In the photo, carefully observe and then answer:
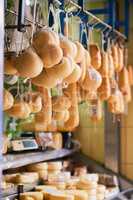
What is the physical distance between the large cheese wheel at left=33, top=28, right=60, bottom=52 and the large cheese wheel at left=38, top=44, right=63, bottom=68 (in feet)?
0.04

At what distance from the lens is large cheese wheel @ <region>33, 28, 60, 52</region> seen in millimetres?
1652

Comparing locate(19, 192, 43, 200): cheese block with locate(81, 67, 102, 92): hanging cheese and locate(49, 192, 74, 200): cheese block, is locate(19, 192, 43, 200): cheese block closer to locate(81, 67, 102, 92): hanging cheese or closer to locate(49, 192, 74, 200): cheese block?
locate(49, 192, 74, 200): cheese block

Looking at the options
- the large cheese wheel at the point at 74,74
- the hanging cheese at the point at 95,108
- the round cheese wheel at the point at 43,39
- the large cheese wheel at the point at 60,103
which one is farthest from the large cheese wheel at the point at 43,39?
the hanging cheese at the point at 95,108

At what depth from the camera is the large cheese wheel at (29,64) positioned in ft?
5.27

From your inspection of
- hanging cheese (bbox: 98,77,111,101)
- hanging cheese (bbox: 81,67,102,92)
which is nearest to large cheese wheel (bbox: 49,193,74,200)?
hanging cheese (bbox: 81,67,102,92)

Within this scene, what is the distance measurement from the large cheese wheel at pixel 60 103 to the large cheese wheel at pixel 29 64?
22.2 inches

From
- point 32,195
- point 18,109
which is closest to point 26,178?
point 32,195

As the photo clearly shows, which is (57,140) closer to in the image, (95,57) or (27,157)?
(27,157)

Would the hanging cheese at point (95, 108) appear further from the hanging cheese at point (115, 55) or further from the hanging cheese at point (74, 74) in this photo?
the hanging cheese at point (74, 74)

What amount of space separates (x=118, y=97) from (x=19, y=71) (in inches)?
48.1

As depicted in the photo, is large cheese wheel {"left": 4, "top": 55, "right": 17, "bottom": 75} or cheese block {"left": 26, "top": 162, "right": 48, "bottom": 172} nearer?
large cheese wheel {"left": 4, "top": 55, "right": 17, "bottom": 75}

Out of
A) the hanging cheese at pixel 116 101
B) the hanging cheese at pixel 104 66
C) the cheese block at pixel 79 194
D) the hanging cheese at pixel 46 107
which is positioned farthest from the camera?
the hanging cheese at pixel 116 101

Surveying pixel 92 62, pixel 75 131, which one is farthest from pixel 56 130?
pixel 92 62

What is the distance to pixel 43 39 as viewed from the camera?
A: 165 centimetres
